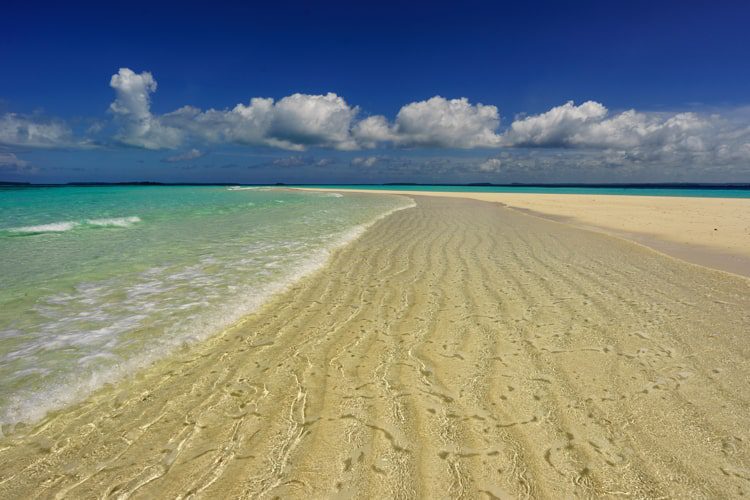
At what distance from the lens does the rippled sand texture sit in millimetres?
3059

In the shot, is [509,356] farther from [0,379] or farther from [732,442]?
[0,379]

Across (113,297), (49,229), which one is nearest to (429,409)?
→ (113,297)

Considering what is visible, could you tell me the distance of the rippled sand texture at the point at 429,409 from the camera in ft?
10.0

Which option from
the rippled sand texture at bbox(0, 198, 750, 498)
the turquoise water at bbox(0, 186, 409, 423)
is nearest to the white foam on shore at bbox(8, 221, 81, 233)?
the turquoise water at bbox(0, 186, 409, 423)

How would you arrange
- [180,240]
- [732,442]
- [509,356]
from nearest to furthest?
[732,442] → [509,356] → [180,240]

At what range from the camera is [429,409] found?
397 cm

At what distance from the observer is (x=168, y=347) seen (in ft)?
18.4

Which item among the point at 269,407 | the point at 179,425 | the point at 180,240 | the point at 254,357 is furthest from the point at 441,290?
the point at 180,240

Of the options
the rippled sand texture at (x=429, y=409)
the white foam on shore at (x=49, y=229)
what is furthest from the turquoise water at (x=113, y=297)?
the white foam on shore at (x=49, y=229)

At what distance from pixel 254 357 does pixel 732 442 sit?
5.24 metres

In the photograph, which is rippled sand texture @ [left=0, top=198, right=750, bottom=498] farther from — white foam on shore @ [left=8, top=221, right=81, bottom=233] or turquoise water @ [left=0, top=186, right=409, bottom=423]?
white foam on shore @ [left=8, top=221, right=81, bottom=233]

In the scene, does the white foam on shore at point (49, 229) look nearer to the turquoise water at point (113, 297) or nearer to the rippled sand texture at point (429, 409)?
the turquoise water at point (113, 297)

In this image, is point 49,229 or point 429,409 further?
point 49,229

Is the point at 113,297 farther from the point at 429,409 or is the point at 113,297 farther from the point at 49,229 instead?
the point at 49,229
